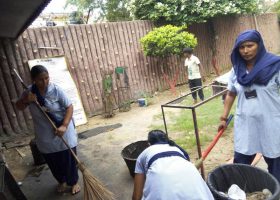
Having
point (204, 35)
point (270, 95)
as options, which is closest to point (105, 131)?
point (270, 95)

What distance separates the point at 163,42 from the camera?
9.80 meters

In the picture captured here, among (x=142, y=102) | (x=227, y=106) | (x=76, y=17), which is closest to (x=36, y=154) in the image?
(x=227, y=106)

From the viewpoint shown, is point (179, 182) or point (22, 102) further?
point (22, 102)

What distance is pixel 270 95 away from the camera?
2.89 m

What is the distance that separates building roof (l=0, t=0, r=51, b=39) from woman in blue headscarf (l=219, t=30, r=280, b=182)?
9.71 ft

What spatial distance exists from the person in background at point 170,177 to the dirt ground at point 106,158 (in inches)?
72.9

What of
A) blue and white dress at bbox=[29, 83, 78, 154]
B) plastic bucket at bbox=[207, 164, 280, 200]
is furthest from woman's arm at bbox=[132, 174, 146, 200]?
blue and white dress at bbox=[29, 83, 78, 154]

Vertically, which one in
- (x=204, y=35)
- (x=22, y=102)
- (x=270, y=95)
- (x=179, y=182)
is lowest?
(x=179, y=182)

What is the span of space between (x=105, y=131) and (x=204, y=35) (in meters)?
7.64

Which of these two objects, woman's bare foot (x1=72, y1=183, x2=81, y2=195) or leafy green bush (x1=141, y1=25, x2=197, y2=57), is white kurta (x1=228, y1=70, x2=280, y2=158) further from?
leafy green bush (x1=141, y1=25, x2=197, y2=57)

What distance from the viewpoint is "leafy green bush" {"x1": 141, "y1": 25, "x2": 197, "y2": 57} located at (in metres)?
9.83

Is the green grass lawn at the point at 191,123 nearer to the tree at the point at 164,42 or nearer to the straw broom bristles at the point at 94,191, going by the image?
the straw broom bristles at the point at 94,191

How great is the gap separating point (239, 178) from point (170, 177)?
1160 millimetres

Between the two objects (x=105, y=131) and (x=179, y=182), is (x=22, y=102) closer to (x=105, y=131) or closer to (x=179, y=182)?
(x=179, y=182)
